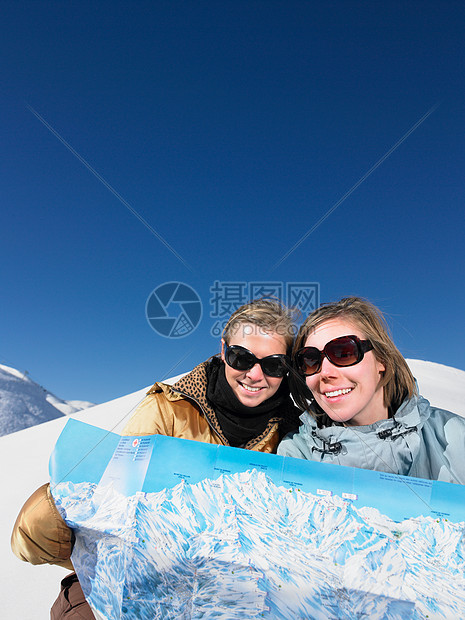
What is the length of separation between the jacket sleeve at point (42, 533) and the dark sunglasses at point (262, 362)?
1.34 m

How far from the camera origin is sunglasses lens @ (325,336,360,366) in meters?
2.64

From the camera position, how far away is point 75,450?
232 cm

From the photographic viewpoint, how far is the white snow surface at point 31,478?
388 cm

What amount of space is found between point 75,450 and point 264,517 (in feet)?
3.49

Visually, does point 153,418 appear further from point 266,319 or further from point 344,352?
point 344,352

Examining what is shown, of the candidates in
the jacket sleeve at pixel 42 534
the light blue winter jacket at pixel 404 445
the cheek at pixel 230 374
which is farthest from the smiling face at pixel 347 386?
the jacket sleeve at pixel 42 534

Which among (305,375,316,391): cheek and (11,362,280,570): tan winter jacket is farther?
(11,362,280,570): tan winter jacket

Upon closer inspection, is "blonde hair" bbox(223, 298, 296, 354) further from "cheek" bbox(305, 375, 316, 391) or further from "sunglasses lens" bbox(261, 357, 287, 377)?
"cheek" bbox(305, 375, 316, 391)

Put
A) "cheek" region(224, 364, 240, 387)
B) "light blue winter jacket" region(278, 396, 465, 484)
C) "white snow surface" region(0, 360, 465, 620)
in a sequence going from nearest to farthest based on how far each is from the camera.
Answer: "light blue winter jacket" region(278, 396, 465, 484), "cheek" region(224, 364, 240, 387), "white snow surface" region(0, 360, 465, 620)

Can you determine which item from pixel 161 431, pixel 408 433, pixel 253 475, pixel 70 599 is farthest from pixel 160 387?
pixel 408 433

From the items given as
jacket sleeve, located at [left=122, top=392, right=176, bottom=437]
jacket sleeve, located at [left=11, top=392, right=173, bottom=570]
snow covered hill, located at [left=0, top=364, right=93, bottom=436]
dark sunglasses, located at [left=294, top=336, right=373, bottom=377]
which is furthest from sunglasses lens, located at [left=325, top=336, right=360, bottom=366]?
snow covered hill, located at [left=0, top=364, right=93, bottom=436]

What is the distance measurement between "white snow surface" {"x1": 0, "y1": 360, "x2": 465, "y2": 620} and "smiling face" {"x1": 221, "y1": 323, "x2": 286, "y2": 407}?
1.12m

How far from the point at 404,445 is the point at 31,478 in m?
6.83

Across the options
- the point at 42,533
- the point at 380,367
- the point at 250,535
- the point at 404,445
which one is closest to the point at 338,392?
the point at 380,367
